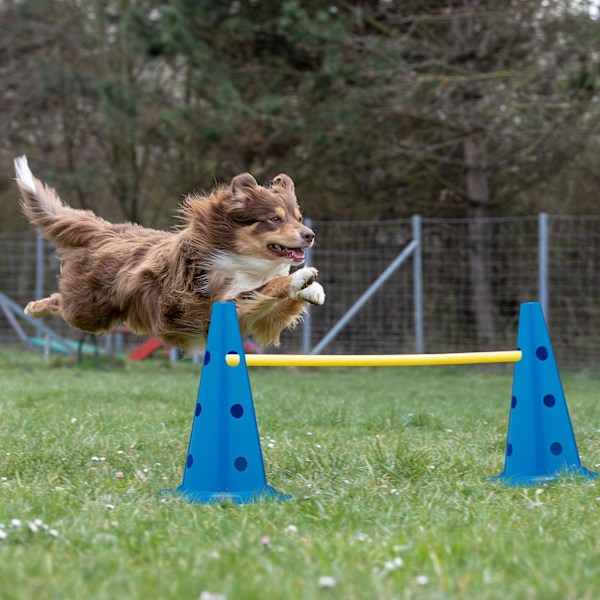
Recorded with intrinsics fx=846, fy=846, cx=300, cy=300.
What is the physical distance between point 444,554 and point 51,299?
3.96 meters

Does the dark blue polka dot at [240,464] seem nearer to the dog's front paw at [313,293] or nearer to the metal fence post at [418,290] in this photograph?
the dog's front paw at [313,293]

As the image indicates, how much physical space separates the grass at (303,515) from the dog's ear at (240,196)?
125 cm

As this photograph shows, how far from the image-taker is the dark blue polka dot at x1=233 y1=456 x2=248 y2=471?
331cm

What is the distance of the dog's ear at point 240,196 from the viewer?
4.56 m

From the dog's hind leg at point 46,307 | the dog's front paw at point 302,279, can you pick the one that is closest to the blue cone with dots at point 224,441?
the dog's front paw at point 302,279

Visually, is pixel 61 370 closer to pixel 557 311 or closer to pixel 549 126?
pixel 557 311

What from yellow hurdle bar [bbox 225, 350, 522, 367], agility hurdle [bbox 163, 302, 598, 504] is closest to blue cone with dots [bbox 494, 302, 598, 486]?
agility hurdle [bbox 163, 302, 598, 504]

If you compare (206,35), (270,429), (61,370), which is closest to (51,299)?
(270,429)

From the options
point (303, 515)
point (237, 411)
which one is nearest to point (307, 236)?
point (237, 411)

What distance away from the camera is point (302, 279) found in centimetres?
423

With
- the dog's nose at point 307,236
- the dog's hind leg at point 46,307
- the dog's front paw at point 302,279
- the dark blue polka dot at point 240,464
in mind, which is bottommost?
the dark blue polka dot at point 240,464

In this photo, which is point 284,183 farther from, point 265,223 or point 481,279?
point 481,279

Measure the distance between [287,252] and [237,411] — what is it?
4.60 ft

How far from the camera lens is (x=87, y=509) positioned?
9.86 feet
